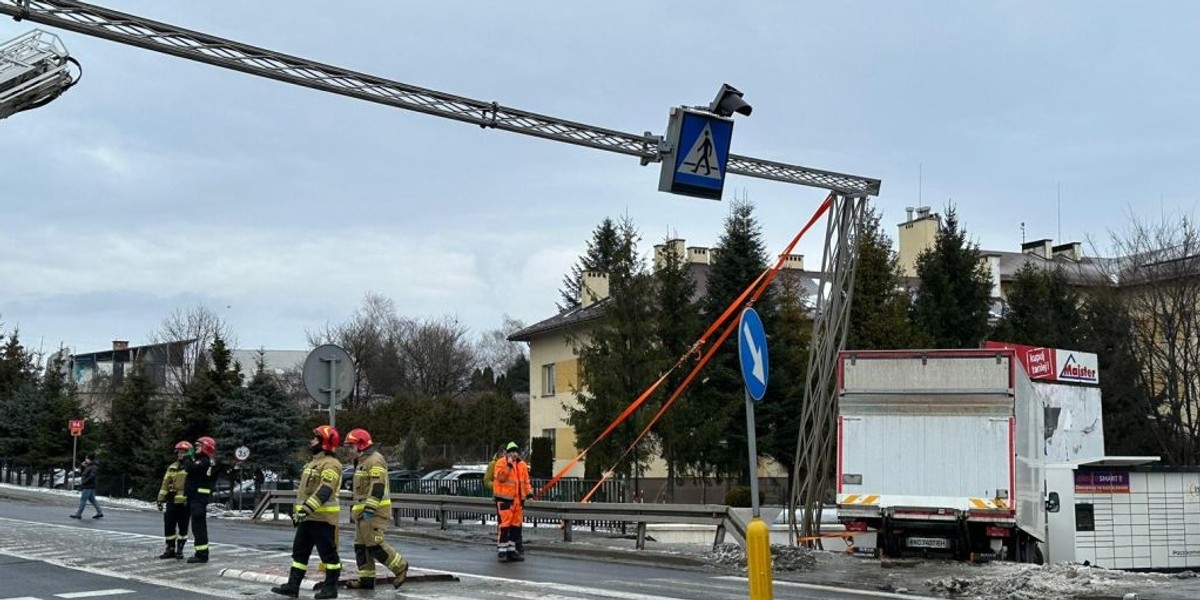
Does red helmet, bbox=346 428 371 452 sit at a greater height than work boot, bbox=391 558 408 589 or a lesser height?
greater

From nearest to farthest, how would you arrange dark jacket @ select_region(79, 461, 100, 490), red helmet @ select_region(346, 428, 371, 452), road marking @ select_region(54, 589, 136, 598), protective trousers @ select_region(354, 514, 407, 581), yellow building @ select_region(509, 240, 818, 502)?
road marking @ select_region(54, 589, 136, 598) → protective trousers @ select_region(354, 514, 407, 581) → red helmet @ select_region(346, 428, 371, 452) → dark jacket @ select_region(79, 461, 100, 490) → yellow building @ select_region(509, 240, 818, 502)

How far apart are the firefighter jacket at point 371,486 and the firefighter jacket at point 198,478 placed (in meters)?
4.09

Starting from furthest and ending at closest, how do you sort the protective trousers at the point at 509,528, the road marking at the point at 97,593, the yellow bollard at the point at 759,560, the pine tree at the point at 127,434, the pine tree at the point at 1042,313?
the pine tree at the point at 127,434
the pine tree at the point at 1042,313
the protective trousers at the point at 509,528
the road marking at the point at 97,593
the yellow bollard at the point at 759,560

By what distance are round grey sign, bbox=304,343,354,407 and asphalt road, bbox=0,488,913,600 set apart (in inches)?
83.8

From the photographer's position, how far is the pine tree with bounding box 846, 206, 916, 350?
3638 centimetres

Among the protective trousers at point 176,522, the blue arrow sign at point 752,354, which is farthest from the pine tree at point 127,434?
the blue arrow sign at point 752,354

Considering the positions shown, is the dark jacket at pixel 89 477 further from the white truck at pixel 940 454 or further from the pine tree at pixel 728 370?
the white truck at pixel 940 454

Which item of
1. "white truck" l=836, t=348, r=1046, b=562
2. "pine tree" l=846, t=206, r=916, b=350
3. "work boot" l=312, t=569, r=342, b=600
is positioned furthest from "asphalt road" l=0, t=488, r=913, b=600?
"pine tree" l=846, t=206, r=916, b=350

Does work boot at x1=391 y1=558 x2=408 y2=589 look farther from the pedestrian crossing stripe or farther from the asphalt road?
the pedestrian crossing stripe

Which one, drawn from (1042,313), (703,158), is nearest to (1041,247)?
(1042,313)

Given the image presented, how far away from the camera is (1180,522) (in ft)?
66.6

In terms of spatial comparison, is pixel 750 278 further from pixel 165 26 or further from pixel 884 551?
pixel 165 26

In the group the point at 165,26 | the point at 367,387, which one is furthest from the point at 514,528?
the point at 367,387

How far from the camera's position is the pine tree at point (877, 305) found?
119 feet
